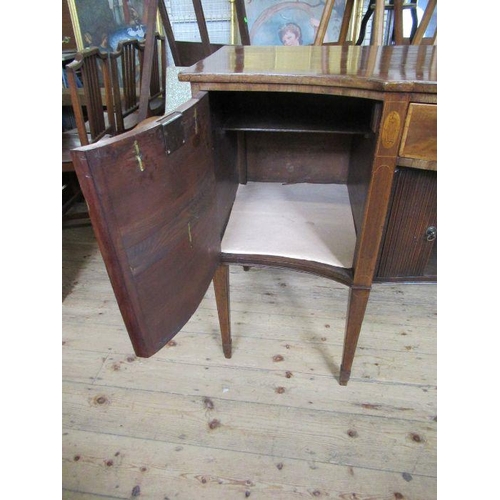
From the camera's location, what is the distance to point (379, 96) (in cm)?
60

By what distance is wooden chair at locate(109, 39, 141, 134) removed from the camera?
1.67 metres

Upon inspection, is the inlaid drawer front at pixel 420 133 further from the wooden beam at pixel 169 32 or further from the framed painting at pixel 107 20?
the framed painting at pixel 107 20

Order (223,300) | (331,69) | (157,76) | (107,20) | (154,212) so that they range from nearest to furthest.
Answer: (154,212)
(331,69)
(223,300)
(157,76)
(107,20)

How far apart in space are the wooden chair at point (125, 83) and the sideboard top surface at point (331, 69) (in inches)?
35.8

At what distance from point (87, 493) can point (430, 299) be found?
123 cm

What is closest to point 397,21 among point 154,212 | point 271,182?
point 271,182

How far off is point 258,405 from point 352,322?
35 centimetres

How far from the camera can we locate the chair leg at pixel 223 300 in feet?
3.15

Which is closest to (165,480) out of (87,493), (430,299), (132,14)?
(87,493)

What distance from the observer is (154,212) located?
1.75ft

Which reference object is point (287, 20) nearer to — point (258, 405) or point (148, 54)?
point (148, 54)

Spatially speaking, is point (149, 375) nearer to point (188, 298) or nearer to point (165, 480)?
point (165, 480)

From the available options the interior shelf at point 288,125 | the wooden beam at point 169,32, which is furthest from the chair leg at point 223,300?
the wooden beam at point 169,32

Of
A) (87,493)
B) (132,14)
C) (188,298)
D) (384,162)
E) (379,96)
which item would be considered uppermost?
(132,14)
